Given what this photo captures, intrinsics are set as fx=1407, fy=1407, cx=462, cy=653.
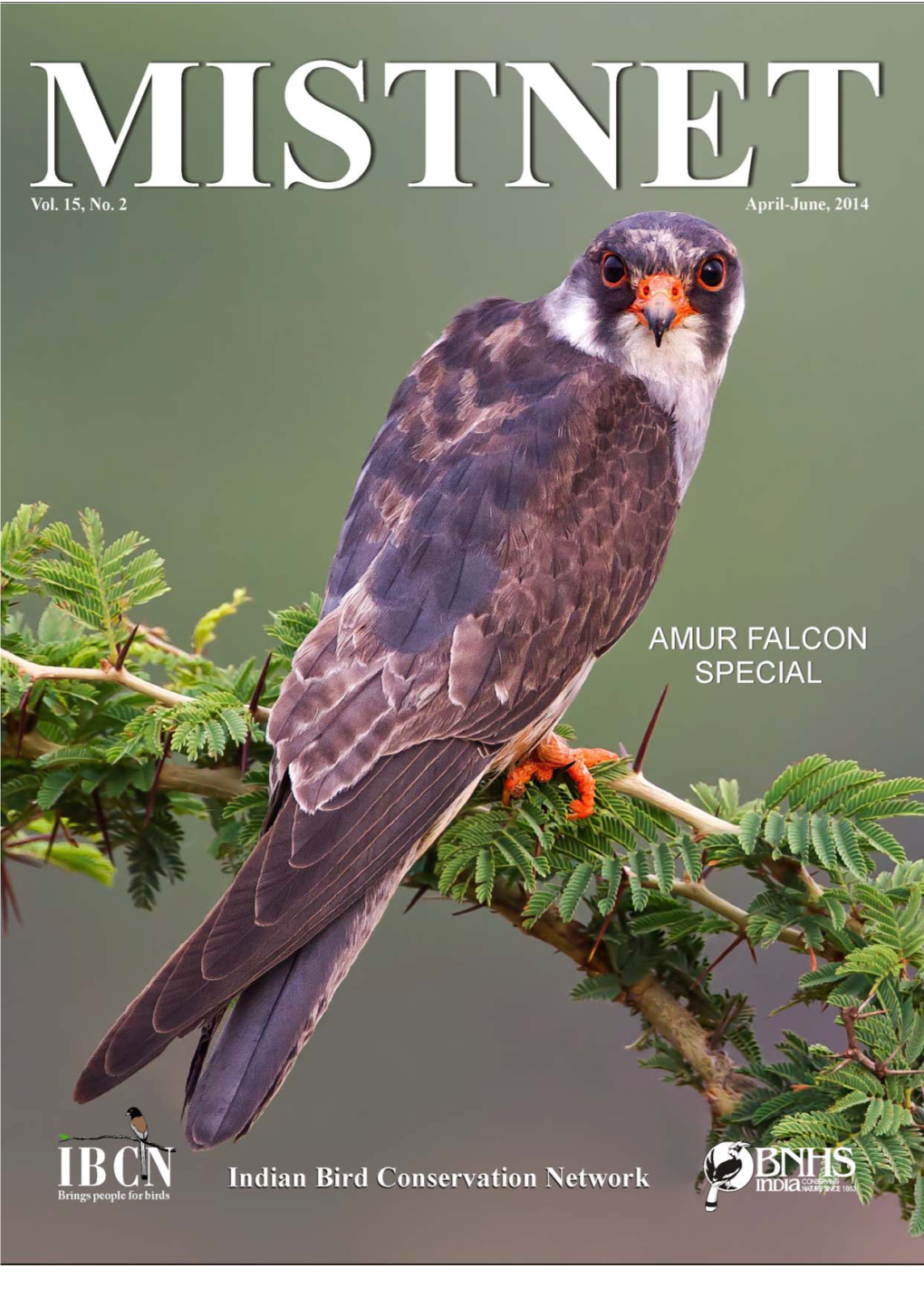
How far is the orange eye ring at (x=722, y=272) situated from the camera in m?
2.89

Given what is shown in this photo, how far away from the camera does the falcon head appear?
2846mm

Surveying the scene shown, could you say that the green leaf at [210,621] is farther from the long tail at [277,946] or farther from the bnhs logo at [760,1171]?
the bnhs logo at [760,1171]

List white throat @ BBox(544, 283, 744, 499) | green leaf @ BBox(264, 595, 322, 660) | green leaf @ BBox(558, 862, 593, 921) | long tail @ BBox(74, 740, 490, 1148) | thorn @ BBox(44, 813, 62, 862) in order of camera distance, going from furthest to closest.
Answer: white throat @ BBox(544, 283, 744, 499) < green leaf @ BBox(264, 595, 322, 660) < thorn @ BBox(44, 813, 62, 862) < green leaf @ BBox(558, 862, 593, 921) < long tail @ BBox(74, 740, 490, 1148)

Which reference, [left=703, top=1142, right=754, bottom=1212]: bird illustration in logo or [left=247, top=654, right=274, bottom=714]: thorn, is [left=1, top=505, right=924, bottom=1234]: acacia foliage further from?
[left=703, top=1142, right=754, bottom=1212]: bird illustration in logo

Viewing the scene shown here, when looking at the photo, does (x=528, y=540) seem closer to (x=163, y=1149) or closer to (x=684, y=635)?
(x=684, y=635)

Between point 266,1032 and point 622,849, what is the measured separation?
25.6 inches

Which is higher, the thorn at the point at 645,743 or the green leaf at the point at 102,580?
the green leaf at the point at 102,580

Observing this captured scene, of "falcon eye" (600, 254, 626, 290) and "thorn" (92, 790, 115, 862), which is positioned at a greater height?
"falcon eye" (600, 254, 626, 290)

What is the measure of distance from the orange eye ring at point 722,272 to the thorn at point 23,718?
157 cm

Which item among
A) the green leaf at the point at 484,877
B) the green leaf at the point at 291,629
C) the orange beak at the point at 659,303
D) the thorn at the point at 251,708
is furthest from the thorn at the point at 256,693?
the orange beak at the point at 659,303

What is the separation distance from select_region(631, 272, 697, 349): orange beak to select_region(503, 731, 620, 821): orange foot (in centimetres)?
84

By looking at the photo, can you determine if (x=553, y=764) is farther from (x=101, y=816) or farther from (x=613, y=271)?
(x=613, y=271)

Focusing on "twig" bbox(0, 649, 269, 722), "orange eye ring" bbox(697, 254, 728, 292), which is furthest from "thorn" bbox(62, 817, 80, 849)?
"orange eye ring" bbox(697, 254, 728, 292)

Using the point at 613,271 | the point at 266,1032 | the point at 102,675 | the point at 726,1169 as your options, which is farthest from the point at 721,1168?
the point at 613,271
